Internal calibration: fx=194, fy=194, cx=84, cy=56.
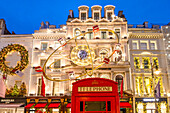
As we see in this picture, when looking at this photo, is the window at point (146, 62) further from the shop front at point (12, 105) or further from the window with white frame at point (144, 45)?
the shop front at point (12, 105)

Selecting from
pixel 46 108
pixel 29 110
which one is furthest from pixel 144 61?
pixel 29 110

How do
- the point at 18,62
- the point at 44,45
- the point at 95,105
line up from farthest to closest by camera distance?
1. the point at 44,45
2. the point at 18,62
3. the point at 95,105

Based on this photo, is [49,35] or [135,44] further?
[49,35]

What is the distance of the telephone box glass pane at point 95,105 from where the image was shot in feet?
30.7

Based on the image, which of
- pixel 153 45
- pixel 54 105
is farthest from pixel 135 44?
pixel 54 105

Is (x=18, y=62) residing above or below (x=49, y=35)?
below

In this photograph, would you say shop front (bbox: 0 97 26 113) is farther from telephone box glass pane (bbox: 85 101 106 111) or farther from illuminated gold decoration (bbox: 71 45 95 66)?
telephone box glass pane (bbox: 85 101 106 111)

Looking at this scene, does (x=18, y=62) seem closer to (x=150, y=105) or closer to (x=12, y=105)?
(x=12, y=105)

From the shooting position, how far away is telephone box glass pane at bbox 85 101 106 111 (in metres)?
9.37

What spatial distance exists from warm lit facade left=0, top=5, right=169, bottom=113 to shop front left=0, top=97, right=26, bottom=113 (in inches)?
Result: 33.8

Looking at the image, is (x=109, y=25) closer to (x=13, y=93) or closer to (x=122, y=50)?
(x=122, y=50)

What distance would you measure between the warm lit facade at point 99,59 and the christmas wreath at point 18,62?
67cm

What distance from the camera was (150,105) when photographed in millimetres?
25469

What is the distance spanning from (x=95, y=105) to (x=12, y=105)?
19306 mm
